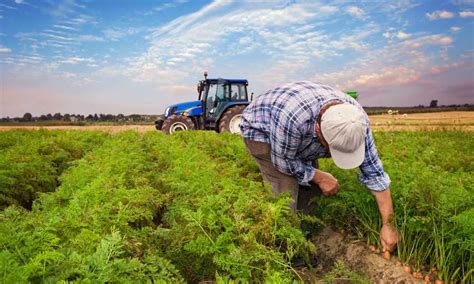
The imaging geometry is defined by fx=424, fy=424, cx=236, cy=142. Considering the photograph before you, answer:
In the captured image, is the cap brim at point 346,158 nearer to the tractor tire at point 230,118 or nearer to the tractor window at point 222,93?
the tractor tire at point 230,118

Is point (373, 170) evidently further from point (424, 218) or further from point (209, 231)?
point (209, 231)

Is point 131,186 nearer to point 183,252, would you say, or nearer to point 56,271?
point 183,252

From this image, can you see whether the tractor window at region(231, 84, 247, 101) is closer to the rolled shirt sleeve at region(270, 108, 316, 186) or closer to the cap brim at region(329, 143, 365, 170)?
the rolled shirt sleeve at region(270, 108, 316, 186)

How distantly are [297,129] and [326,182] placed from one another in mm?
829

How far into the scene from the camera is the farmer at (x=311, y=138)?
3.74m

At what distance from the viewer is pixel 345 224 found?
17.3 feet

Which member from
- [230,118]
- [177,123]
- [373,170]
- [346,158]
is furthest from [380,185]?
[177,123]

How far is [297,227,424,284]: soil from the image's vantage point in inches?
166

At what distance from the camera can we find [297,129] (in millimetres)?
4262

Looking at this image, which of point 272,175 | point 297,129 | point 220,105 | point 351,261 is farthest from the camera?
point 220,105

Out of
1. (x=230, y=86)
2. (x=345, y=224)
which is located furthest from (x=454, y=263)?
(x=230, y=86)

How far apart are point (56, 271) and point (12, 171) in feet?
16.7

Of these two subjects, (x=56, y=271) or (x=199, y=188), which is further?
(x=199, y=188)

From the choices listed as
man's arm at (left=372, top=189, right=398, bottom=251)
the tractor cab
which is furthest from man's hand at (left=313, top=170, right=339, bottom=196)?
the tractor cab
